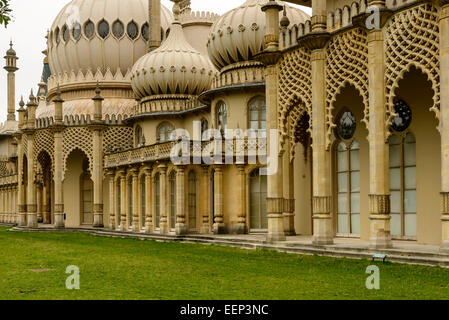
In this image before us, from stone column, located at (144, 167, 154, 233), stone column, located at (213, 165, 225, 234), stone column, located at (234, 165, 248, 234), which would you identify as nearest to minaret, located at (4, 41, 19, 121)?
stone column, located at (144, 167, 154, 233)

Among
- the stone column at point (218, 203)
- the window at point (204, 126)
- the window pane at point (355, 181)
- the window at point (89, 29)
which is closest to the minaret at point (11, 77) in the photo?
the window at point (89, 29)

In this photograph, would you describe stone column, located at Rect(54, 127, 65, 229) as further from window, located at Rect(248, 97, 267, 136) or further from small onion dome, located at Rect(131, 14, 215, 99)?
window, located at Rect(248, 97, 267, 136)

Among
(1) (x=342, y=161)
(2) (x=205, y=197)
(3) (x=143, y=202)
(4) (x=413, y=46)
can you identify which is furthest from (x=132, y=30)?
(4) (x=413, y=46)

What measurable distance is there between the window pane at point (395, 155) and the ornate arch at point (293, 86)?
8.23 ft

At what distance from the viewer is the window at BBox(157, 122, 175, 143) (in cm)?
2983

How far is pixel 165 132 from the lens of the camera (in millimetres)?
30000

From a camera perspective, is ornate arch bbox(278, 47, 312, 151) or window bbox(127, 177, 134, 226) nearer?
ornate arch bbox(278, 47, 312, 151)

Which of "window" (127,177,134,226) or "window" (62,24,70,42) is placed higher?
"window" (62,24,70,42)

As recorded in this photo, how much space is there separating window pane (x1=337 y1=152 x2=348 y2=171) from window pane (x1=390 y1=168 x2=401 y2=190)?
1.96 m

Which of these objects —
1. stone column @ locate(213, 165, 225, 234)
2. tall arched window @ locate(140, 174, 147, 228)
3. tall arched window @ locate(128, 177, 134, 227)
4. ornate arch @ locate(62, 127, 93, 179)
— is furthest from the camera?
ornate arch @ locate(62, 127, 93, 179)

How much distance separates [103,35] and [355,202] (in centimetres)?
2123

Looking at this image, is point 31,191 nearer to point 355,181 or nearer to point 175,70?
point 175,70

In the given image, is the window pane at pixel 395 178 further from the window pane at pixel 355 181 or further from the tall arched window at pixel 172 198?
the tall arched window at pixel 172 198

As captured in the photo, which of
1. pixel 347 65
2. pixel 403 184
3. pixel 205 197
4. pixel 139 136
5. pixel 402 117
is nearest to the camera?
pixel 347 65
